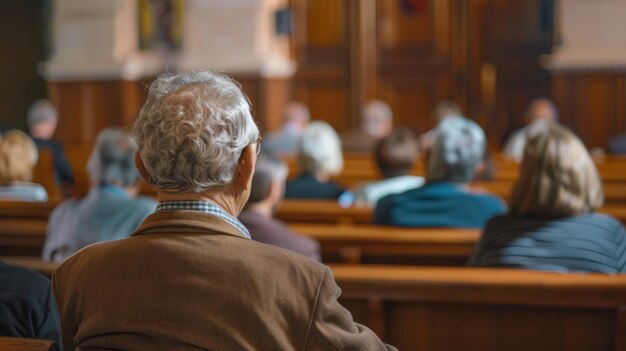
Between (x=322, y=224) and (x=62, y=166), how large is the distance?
3.64 m

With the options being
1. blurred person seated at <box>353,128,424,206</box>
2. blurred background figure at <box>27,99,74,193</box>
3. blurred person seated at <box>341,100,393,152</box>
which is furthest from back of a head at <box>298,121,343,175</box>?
blurred person seated at <box>341,100,393,152</box>

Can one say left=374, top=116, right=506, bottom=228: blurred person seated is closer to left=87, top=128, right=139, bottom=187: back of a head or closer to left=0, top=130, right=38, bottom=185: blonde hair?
left=87, top=128, right=139, bottom=187: back of a head

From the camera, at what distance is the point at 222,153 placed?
75.5 inches

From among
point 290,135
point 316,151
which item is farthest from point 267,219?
point 290,135

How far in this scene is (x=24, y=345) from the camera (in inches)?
76.7

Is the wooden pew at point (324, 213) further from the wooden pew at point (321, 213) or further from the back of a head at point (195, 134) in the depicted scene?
the back of a head at point (195, 134)

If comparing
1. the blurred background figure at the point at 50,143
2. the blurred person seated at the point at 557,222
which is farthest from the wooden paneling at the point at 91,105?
the blurred person seated at the point at 557,222

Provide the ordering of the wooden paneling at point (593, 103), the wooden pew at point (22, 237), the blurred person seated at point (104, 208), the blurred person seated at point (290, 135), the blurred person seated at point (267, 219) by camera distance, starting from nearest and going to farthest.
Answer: the blurred person seated at point (267, 219), the blurred person seated at point (104, 208), the wooden pew at point (22, 237), the blurred person seated at point (290, 135), the wooden paneling at point (593, 103)

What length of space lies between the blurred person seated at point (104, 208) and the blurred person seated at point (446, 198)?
3.57 ft

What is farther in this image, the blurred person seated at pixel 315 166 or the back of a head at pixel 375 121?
the back of a head at pixel 375 121

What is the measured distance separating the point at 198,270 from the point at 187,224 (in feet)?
0.36

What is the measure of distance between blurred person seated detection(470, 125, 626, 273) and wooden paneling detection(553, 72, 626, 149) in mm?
7500

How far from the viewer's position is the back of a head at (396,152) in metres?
5.37

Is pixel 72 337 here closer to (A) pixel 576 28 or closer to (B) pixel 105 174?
(B) pixel 105 174
